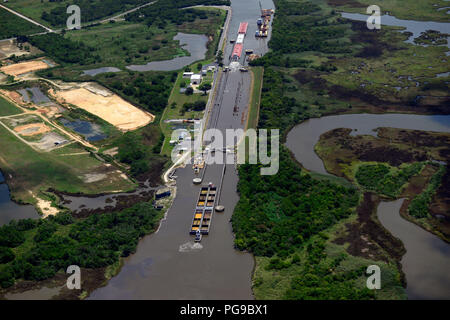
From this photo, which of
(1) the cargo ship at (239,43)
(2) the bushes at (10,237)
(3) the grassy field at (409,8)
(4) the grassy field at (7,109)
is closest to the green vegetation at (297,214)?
(1) the cargo ship at (239,43)

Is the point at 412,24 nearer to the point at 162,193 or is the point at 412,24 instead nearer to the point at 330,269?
the point at 162,193

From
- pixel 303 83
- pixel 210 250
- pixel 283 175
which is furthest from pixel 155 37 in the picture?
pixel 210 250

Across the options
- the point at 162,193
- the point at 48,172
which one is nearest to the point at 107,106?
the point at 48,172

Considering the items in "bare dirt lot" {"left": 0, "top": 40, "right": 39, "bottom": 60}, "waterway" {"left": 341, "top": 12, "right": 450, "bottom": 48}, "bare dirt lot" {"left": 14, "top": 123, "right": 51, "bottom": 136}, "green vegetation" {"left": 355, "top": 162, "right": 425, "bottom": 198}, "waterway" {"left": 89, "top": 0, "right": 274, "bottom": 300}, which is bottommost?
"waterway" {"left": 89, "top": 0, "right": 274, "bottom": 300}

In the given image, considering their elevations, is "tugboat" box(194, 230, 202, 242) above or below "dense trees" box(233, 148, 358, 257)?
below

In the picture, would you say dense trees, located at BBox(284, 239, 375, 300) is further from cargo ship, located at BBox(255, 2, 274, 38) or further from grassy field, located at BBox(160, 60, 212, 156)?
cargo ship, located at BBox(255, 2, 274, 38)

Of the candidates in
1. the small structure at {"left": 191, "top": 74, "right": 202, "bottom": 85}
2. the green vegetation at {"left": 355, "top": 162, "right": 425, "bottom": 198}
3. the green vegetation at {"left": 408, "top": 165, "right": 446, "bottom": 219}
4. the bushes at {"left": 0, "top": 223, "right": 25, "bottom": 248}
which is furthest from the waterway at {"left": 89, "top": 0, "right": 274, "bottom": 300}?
the small structure at {"left": 191, "top": 74, "right": 202, "bottom": 85}
